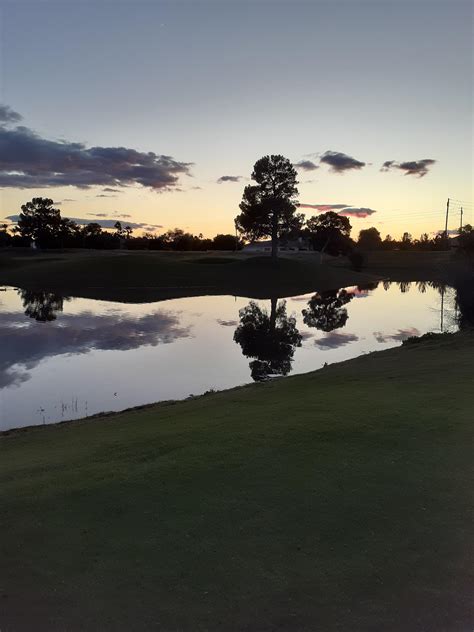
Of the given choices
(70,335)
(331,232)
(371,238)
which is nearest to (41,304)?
(70,335)

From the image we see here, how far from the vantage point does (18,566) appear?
5359mm

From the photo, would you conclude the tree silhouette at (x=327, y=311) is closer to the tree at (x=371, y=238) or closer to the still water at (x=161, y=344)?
the still water at (x=161, y=344)

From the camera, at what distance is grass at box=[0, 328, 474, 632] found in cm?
459

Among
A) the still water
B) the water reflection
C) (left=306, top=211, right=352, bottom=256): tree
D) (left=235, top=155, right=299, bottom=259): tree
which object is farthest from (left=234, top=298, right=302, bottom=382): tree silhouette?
(left=306, top=211, right=352, bottom=256): tree

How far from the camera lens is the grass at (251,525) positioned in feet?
15.1

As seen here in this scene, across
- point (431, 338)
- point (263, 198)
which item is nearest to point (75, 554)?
point (431, 338)

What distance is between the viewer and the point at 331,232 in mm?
138500

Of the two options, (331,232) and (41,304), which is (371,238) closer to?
(331,232)

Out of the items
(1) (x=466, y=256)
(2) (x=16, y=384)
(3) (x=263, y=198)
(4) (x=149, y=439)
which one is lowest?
(2) (x=16, y=384)

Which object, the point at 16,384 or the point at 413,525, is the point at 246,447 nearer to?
the point at 413,525

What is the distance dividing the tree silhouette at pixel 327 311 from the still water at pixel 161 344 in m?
0.10

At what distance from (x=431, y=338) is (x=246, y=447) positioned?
66.4 feet

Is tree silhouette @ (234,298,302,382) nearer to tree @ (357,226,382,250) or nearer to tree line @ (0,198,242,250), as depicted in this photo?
tree line @ (0,198,242,250)

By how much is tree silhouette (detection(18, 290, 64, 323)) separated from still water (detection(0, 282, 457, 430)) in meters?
0.16
